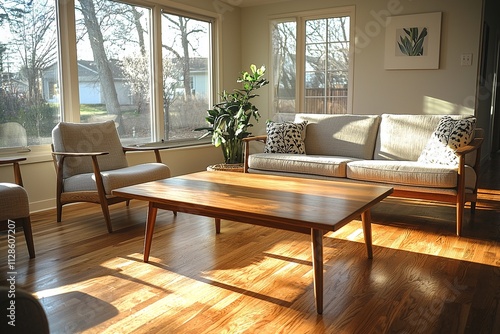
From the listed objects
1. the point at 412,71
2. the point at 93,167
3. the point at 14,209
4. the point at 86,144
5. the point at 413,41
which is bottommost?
the point at 14,209

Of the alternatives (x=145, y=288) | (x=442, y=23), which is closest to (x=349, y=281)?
(x=145, y=288)

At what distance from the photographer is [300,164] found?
378 cm

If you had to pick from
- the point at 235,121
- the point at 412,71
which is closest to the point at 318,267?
the point at 235,121

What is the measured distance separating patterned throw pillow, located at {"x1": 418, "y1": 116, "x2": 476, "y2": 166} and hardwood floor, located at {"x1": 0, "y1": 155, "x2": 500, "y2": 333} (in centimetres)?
49

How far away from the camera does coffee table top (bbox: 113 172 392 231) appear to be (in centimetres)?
198

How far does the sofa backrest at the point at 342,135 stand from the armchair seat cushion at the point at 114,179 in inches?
62.3

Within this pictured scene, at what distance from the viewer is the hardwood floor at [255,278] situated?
1.86m

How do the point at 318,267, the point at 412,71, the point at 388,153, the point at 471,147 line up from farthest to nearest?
the point at 412,71
the point at 388,153
the point at 471,147
the point at 318,267

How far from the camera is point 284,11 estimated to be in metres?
5.65

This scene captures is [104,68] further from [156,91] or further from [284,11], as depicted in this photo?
[284,11]

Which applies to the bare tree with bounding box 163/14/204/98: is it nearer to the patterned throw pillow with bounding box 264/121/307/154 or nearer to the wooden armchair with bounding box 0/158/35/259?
the patterned throw pillow with bounding box 264/121/307/154

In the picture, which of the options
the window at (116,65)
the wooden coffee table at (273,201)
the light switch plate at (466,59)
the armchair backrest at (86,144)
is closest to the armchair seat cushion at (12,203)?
the wooden coffee table at (273,201)

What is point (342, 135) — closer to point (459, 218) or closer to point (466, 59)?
point (459, 218)

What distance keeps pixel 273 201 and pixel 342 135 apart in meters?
2.09
